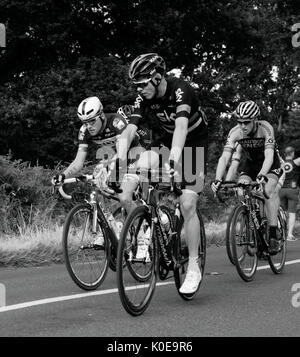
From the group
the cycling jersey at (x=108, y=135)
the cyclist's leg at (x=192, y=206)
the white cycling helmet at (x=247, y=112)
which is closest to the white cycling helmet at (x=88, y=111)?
the cycling jersey at (x=108, y=135)

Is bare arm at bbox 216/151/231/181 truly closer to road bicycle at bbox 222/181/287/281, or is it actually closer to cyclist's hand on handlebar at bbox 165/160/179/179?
road bicycle at bbox 222/181/287/281

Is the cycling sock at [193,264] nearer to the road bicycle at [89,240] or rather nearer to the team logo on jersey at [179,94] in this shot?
the road bicycle at [89,240]

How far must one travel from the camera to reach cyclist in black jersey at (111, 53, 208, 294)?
5594 mm

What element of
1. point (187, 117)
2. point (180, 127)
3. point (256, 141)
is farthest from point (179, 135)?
point (256, 141)

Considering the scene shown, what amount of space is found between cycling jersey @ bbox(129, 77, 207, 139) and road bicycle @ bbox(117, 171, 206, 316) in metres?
0.64

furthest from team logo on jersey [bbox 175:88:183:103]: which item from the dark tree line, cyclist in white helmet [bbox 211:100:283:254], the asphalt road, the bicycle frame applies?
the dark tree line

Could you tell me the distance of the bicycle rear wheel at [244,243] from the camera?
7.25 m

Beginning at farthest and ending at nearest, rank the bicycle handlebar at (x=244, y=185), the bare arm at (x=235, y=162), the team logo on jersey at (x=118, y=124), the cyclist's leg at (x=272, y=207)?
the bare arm at (x=235, y=162)
the cyclist's leg at (x=272, y=207)
the bicycle handlebar at (x=244, y=185)
the team logo on jersey at (x=118, y=124)

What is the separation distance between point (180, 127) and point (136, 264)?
120cm

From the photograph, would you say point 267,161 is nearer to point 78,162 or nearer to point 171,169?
point 78,162

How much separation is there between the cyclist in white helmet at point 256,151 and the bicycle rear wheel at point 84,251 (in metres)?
1.84

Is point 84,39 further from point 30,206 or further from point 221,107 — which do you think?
point 30,206

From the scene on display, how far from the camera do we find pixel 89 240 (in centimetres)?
661
